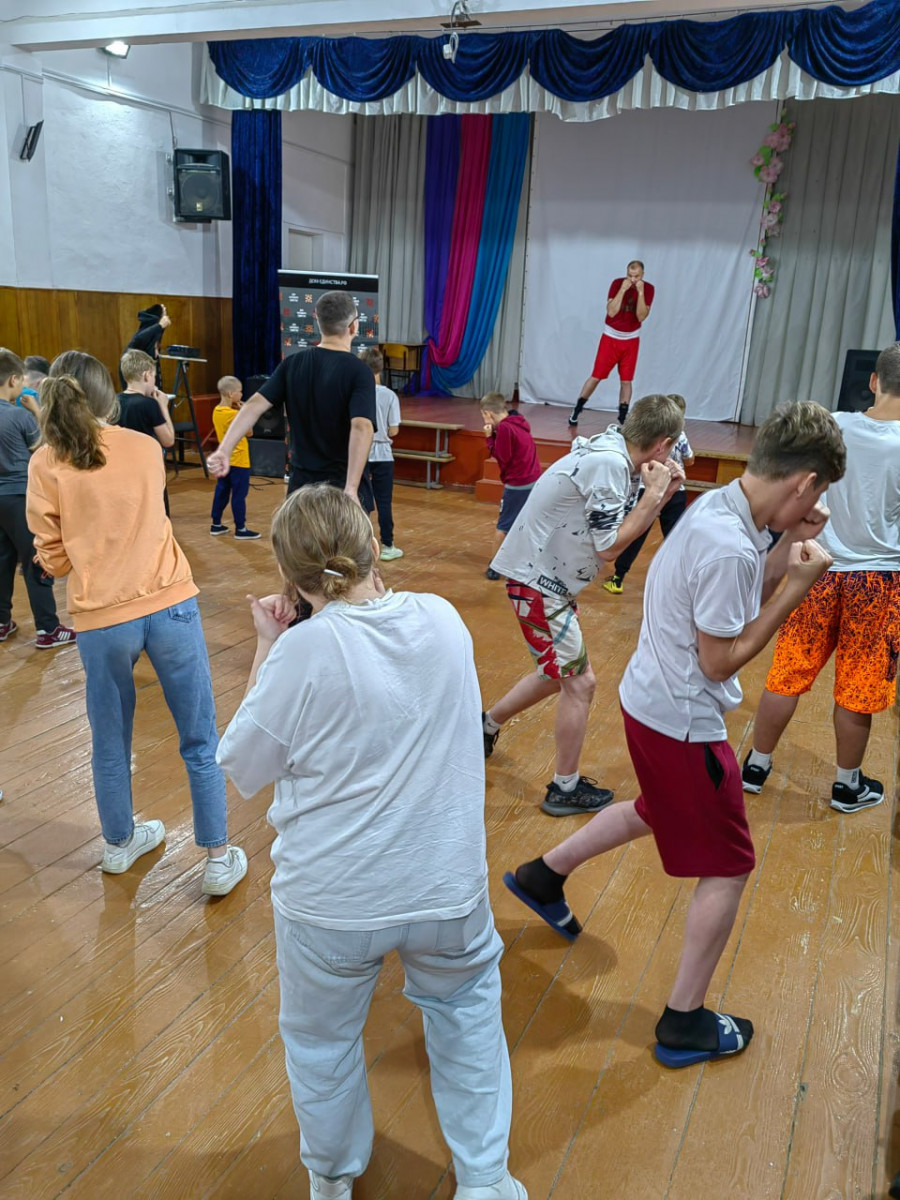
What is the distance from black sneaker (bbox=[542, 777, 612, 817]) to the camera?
289 centimetres

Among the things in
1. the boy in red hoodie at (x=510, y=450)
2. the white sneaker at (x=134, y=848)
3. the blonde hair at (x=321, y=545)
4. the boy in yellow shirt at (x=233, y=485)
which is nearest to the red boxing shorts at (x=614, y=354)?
the boy in red hoodie at (x=510, y=450)

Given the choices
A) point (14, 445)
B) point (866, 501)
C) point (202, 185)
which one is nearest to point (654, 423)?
point (866, 501)

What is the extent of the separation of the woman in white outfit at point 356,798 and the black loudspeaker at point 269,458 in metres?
6.90

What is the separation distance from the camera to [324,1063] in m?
1.36

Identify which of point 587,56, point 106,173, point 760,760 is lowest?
point 760,760

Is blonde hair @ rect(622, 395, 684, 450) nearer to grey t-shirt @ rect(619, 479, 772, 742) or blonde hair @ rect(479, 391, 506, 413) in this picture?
grey t-shirt @ rect(619, 479, 772, 742)

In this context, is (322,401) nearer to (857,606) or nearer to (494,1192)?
(857,606)

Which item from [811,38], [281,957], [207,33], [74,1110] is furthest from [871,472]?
[207,33]

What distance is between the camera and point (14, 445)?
3887mm

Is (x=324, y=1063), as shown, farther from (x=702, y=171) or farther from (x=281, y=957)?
(x=702, y=171)

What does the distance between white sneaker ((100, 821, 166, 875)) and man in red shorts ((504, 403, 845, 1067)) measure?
146 cm

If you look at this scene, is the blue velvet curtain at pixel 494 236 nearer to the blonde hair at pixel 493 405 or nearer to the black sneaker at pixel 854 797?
the blonde hair at pixel 493 405

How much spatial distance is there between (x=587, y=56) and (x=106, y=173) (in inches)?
167

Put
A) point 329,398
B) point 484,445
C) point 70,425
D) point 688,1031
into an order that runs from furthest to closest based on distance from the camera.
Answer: point 484,445 → point 329,398 → point 70,425 → point 688,1031
